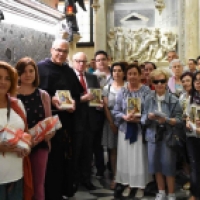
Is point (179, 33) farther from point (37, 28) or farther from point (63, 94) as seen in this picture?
point (63, 94)

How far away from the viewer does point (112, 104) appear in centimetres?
490

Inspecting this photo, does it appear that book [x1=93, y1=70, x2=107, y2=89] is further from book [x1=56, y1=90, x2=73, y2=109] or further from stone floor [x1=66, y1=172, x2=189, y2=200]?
stone floor [x1=66, y1=172, x2=189, y2=200]

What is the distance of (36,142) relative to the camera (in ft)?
10.0

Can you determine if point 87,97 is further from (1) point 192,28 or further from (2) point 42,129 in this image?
(1) point 192,28

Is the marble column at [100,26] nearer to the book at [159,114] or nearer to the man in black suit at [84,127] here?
the man in black suit at [84,127]

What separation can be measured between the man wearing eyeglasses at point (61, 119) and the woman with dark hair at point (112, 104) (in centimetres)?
78

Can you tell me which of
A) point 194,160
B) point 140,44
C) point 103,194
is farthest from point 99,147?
point 140,44

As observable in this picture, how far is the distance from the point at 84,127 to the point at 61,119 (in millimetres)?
664

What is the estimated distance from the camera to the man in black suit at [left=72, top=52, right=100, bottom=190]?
4.57 m

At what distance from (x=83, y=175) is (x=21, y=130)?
2.45 meters

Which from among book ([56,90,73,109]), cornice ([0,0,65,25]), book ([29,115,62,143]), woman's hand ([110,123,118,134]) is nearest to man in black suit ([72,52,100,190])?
woman's hand ([110,123,118,134])

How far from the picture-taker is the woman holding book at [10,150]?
2.60 metres

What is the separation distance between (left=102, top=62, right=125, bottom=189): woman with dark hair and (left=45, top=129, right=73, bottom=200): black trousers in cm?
99

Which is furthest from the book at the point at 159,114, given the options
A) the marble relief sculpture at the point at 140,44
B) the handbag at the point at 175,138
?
the marble relief sculpture at the point at 140,44
